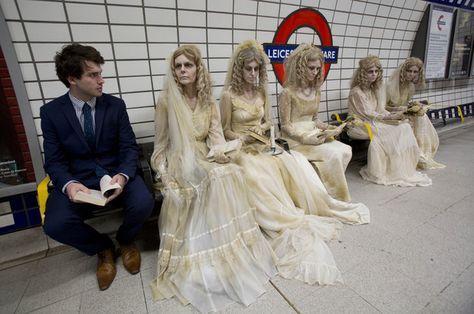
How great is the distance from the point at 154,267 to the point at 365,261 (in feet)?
4.85

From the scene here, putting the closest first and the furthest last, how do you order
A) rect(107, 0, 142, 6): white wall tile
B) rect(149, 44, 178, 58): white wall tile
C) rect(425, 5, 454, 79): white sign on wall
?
rect(107, 0, 142, 6): white wall tile, rect(149, 44, 178, 58): white wall tile, rect(425, 5, 454, 79): white sign on wall

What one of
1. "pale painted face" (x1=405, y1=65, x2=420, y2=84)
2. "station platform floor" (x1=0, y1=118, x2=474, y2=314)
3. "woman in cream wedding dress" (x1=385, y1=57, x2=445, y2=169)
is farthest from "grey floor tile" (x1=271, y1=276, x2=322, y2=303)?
"pale painted face" (x1=405, y1=65, x2=420, y2=84)

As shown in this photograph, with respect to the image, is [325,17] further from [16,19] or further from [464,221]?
[16,19]

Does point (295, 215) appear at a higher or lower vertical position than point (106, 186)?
lower

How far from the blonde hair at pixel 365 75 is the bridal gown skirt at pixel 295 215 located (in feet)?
5.41

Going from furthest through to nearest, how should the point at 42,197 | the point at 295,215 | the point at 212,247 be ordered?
the point at 295,215 < the point at 42,197 < the point at 212,247

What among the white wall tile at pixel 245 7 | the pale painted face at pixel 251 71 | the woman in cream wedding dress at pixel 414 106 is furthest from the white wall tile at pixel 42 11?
the woman in cream wedding dress at pixel 414 106

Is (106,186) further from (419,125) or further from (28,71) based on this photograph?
(419,125)

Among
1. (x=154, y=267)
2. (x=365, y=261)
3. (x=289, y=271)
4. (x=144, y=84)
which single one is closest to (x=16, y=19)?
(x=144, y=84)

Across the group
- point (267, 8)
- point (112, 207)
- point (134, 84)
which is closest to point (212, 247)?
point (112, 207)

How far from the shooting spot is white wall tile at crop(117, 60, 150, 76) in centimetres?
210

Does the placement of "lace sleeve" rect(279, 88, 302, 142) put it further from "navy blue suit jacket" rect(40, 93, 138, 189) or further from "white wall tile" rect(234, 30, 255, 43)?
"navy blue suit jacket" rect(40, 93, 138, 189)

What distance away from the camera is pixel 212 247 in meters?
1.50

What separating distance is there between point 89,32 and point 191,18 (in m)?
0.93
